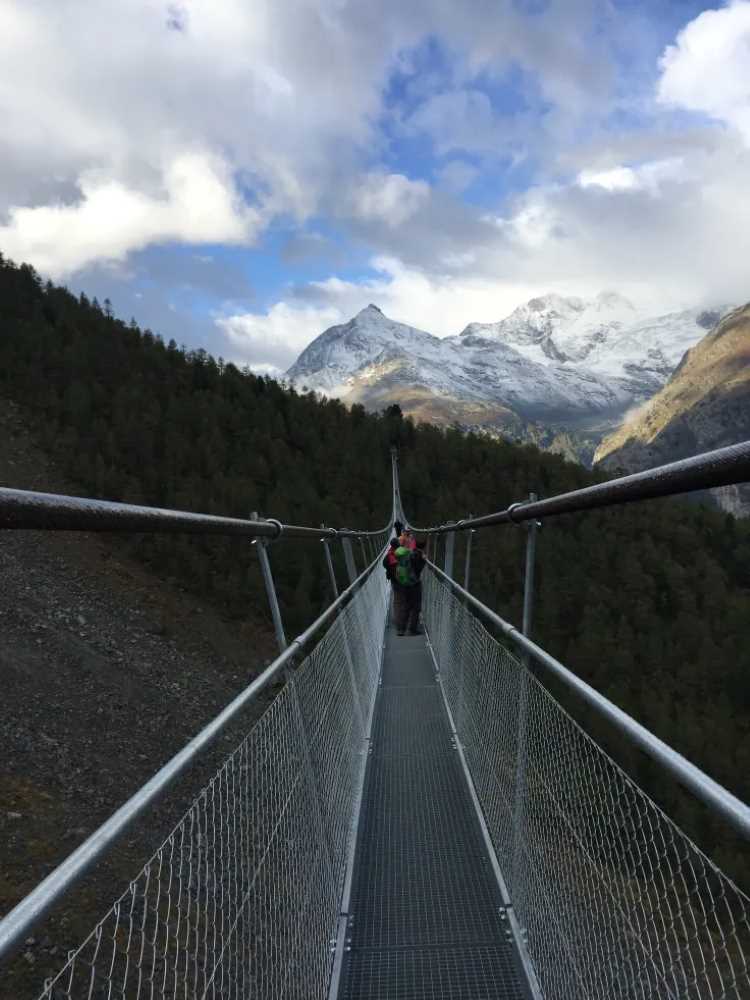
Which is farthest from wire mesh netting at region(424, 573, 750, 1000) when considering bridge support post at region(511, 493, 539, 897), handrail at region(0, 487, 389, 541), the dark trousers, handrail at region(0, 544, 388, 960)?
the dark trousers

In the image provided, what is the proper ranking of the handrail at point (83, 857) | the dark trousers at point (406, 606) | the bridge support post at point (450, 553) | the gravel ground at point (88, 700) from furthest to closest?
the dark trousers at point (406, 606)
the gravel ground at point (88, 700)
the bridge support post at point (450, 553)
the handrail at point (83, 857)

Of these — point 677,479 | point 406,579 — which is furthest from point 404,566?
point 677,479

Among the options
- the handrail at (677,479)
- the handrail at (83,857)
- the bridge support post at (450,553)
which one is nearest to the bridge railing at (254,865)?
the handrail at (83,857)

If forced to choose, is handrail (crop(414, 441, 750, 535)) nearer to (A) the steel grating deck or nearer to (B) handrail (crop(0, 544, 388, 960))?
(B) handrail (crop(0, 544, 388, 960))

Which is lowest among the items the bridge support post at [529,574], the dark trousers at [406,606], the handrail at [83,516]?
the dark trousers at [406,606]

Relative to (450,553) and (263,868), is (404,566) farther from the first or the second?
(263,868)

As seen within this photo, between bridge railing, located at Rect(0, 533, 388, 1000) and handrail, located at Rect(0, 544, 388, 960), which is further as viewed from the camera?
bridge railing, located at Rect(0, 533, 388, 1000)

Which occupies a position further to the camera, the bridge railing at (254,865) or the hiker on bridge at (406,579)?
the hiker on bridge at (406,579)

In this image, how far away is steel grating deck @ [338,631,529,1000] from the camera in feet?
7.52

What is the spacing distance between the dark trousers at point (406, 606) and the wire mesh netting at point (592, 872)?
5152 mm

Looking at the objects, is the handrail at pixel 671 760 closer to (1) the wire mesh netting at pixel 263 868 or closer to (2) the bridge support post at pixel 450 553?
(1) the wire mesh netting at pixel 263 868

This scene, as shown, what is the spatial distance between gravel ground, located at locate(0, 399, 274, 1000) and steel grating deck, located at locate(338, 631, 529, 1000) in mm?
1314

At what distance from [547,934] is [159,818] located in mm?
8240

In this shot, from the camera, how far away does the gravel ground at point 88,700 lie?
8.09 m
